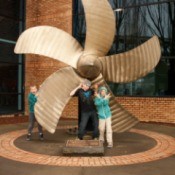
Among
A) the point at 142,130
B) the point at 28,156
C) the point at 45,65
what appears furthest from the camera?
the point at 45,65

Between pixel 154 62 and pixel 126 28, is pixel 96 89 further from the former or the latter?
pixel 126 28

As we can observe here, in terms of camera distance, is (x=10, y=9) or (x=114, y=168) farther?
(x=10, y=9)

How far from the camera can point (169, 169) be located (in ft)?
18.4

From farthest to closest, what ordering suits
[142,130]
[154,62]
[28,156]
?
[142,130], [154,62], [28,156]

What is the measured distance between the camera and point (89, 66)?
7.83m

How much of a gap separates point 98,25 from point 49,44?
118cm

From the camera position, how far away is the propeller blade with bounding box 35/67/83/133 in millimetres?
7305

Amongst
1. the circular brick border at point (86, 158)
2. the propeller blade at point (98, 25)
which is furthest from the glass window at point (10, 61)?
the propeller blade at point (98, 25)

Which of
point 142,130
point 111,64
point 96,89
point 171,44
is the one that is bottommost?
point 142,130

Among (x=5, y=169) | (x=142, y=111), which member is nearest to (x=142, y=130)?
(x=142, y=111)

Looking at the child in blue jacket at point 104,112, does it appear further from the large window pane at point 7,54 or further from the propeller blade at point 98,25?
the large window pane at point 7,54

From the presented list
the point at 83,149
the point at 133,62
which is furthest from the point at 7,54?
the point at 83,149

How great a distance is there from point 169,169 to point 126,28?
8003 mm

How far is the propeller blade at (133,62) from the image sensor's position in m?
7.58
